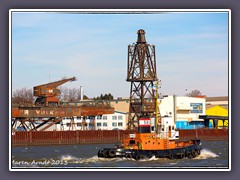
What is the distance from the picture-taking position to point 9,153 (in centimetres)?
2425

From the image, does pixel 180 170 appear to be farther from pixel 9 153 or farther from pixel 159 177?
pixel 9 153

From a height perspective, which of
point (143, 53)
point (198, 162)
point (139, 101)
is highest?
point (143, 53)

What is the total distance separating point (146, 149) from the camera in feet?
124

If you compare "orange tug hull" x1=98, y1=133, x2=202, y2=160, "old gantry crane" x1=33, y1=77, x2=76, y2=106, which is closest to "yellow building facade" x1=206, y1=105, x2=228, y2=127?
"old gantry crane" x1=33, y1=77, x2=76, y2=106

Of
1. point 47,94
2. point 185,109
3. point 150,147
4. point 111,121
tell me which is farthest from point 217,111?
point 150,147

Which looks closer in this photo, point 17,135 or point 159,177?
point 159,177

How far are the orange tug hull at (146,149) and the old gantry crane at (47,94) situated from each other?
18028mm

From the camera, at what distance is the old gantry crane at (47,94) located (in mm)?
57600

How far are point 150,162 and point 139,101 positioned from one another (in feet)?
89.3

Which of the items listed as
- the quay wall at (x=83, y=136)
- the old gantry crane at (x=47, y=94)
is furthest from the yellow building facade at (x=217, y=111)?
the old gantry crane at (x=47, y=94)

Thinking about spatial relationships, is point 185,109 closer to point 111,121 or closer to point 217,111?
point 217,111

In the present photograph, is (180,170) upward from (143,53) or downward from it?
downward

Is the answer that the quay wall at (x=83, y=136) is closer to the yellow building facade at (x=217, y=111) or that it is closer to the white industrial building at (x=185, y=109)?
the yellow building facade at (x=217, y=111)
